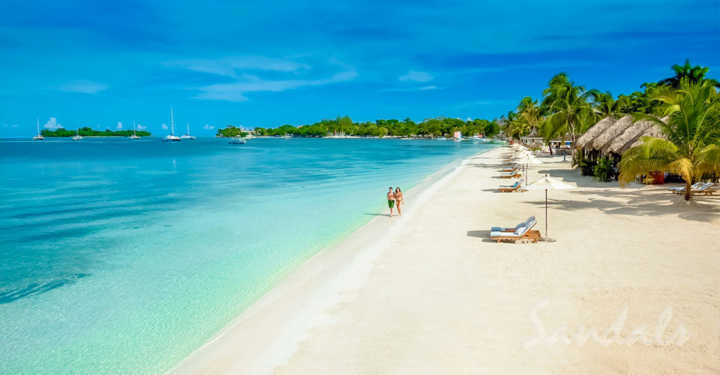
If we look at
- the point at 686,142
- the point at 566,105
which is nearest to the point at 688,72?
the point at 566,105

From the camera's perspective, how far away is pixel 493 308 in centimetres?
622

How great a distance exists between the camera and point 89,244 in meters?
12.4

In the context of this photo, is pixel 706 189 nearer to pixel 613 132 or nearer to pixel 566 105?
pixel 613 132

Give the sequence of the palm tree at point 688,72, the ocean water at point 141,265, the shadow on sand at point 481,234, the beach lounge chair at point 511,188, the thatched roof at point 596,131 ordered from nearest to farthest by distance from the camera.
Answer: the ocean water at point 141,265 → the shadow on sand at point 481,234 → the beach lounge chair at point 511,188 → the thatched roof at point 596,131 → the palm tree at point 688,72

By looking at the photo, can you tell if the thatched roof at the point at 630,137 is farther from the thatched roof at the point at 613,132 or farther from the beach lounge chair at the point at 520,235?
the beach lounge chair at the point at 520,235

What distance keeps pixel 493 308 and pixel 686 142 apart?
10.6m

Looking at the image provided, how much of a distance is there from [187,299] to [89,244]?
653cm

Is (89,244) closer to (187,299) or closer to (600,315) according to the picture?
(187,299)

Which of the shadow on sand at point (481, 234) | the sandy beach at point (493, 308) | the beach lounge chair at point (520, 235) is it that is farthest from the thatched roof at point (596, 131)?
the beach lounge chair at point (520, 235)

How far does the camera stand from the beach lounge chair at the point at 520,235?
9648 millimetres

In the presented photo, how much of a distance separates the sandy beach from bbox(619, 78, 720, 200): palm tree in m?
1.73

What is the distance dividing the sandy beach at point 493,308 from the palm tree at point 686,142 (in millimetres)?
1730

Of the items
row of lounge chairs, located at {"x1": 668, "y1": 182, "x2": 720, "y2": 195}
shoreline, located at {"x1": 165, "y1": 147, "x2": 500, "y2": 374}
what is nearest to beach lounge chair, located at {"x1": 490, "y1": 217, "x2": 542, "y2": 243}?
shoreline, located at {"x1": 165, "y1": 147, "x2": 500, "y2": 374}

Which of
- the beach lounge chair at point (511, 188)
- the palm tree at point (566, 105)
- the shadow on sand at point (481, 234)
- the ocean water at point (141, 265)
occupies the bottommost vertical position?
the ocean water at point (141, 265)
